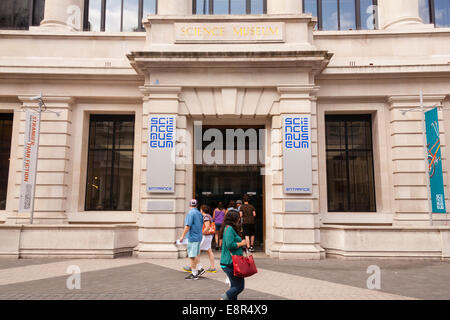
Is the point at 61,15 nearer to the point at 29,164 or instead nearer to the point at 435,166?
the point at 29,164

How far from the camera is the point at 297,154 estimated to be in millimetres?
11703

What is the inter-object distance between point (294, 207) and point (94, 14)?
12.7 metres

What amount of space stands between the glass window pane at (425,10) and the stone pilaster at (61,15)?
15626 millimetres

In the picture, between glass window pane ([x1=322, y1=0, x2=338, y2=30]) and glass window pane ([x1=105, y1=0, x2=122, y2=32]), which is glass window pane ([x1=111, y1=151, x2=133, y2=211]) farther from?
glass window pane ([x1=322, y1=0, x2=338, y2=30])

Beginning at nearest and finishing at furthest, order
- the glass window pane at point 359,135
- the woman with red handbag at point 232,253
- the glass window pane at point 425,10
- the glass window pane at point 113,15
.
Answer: the woman with red handbag at point 232,253
the glass window pane at point 359,135
the glass window pane at point 425,10
the glass window pane at point 113,15

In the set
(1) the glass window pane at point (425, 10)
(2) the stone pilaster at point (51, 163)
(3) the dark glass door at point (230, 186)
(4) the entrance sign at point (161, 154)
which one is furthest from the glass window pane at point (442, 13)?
(2) the stone pilaster at point (51, 163)

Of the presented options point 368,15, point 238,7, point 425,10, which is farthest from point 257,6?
point 425,10

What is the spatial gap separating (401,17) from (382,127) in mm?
4758

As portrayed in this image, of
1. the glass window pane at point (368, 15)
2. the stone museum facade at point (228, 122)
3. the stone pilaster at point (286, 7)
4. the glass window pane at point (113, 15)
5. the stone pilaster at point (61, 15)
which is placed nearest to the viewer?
the stone museum facade at point (228, 122)

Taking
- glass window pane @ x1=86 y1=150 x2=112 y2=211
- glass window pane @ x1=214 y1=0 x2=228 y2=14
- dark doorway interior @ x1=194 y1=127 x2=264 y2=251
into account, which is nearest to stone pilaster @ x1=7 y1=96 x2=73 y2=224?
glass window pane @ x1=86 y1=150 x2=112 y2=211

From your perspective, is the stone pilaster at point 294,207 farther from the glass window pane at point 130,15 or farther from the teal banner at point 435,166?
the glass window pane at point 130,15

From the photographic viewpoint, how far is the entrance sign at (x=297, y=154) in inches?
453

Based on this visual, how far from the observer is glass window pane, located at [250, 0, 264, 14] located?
51.2 feet

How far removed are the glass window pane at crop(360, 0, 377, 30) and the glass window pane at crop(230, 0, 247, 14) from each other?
5.40 meters
